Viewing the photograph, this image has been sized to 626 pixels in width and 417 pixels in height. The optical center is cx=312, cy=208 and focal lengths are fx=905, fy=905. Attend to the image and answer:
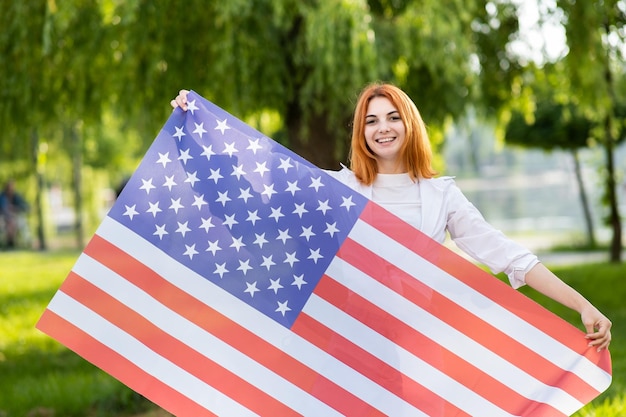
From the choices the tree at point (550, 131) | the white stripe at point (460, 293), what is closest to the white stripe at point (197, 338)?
the white stripe at point (460, 293)

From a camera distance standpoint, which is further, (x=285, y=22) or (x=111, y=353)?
(x=285, y=22)

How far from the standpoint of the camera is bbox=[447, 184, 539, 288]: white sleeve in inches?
124

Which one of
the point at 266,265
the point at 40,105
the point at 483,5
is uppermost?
the point at 483,5

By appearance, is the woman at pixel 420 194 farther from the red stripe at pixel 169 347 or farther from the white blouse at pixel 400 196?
the red stripe at pixel 169 347

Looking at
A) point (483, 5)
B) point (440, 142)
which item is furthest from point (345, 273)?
point (440, 142)

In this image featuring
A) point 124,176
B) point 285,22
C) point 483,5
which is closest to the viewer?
point 285,22

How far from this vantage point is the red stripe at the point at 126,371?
3.41 meters

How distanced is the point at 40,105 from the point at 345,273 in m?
5.13

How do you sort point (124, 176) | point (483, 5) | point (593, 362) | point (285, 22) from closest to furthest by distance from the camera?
point (593, 362) < point (285, 22) < point (483, 5) < point (124, 176)

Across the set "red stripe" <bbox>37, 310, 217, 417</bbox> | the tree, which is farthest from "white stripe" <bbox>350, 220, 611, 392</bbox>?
the tree

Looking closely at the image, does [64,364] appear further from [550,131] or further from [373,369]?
[550,131]

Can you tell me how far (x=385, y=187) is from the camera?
11.0 ft

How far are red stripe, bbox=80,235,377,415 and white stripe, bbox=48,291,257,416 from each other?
183 mm

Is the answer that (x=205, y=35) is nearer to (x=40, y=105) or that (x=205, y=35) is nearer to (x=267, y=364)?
(x=40, y=105)
